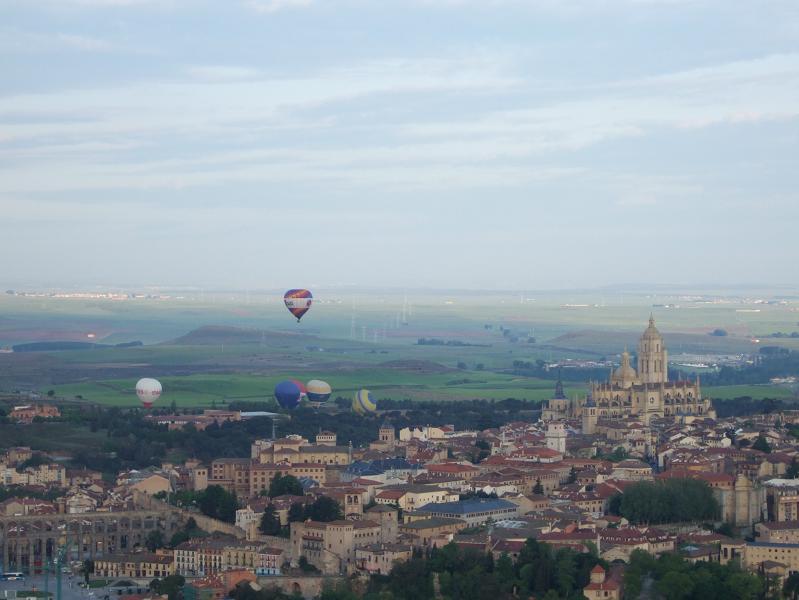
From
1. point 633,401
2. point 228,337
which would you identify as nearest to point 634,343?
point 228,337

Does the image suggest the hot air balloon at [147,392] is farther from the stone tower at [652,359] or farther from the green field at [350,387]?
the stone tower at [652,359]

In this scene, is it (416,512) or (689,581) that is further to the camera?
(416,512)

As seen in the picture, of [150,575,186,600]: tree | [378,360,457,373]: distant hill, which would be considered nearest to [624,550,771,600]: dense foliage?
[150,575,186,600]: tree

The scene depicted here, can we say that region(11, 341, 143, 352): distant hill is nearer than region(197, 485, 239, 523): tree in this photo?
No

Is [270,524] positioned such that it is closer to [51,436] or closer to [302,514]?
[302,514]

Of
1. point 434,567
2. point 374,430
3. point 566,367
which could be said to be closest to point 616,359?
point 566,367

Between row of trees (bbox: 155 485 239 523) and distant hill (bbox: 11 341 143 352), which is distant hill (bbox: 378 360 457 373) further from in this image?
row of trees (bbox: 155 485 239 523)

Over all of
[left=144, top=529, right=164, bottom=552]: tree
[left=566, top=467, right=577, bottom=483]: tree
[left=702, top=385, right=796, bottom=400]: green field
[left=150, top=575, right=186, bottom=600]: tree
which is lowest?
[left=150, top=575, right=186, bottom=600]: tree
